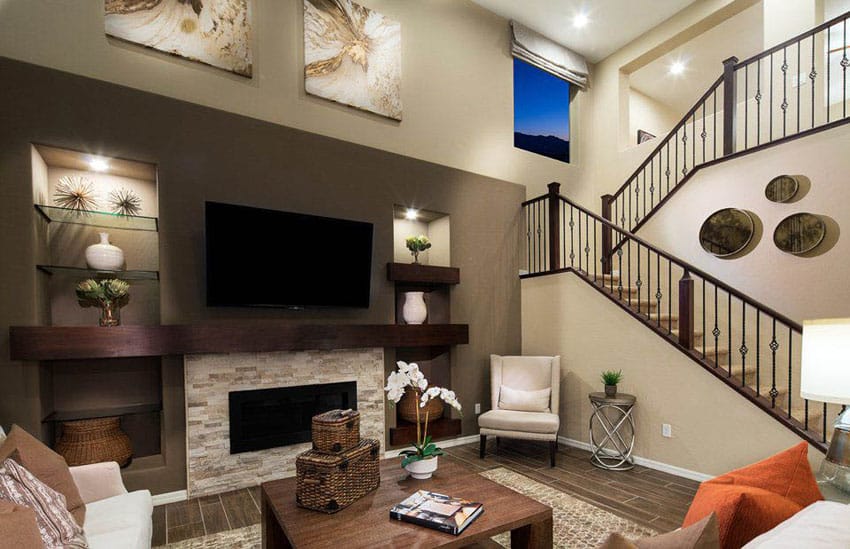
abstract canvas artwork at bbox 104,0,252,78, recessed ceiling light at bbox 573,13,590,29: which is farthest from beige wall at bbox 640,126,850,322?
abstract canvas artwork at bbox 104,0,252,78

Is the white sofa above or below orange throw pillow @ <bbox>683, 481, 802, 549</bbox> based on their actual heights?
below

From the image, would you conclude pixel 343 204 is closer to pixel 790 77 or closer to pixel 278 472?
pixel 278 472

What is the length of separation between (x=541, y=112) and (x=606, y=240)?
212 centimetres

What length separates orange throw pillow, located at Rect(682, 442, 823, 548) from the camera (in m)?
1.30

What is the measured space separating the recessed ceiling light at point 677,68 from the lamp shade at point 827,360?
725 centimetres

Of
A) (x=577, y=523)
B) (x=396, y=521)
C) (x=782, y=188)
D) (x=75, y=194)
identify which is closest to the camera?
(x=396, y=521)

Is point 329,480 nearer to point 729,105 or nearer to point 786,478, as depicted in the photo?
point 786,478

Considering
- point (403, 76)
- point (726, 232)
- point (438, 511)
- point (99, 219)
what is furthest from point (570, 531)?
point (403, 76)

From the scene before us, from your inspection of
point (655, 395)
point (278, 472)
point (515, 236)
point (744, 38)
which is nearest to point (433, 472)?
point (278, 472)

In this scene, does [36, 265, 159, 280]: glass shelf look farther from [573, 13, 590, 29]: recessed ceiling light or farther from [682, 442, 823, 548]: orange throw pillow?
[573, 13, 590, 29]: recessed ceiling light

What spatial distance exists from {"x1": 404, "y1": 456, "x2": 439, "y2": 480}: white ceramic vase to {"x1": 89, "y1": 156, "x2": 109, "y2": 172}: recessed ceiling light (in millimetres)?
3171

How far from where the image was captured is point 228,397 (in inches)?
143

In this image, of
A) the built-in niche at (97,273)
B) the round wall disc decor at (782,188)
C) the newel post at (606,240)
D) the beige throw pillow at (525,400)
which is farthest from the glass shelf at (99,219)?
the round wall disc decor at (782,188)

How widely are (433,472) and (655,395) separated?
2525 millimetres
